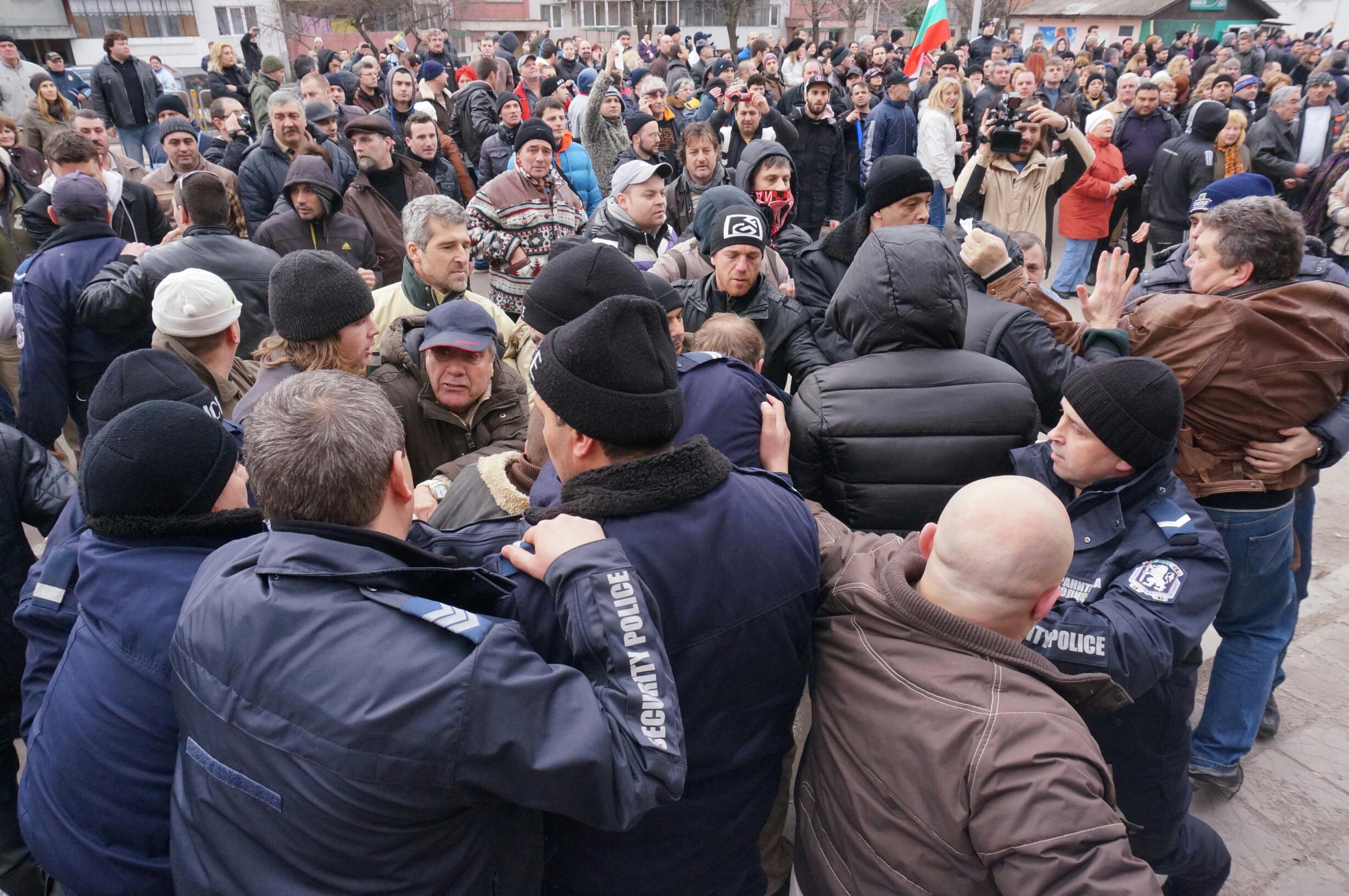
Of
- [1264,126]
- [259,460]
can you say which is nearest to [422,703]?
[259,460]

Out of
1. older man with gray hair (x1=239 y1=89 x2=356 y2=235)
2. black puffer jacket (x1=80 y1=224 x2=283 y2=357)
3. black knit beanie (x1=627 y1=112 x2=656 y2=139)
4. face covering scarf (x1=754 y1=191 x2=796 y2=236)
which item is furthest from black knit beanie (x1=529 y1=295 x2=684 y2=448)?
black knit beanie (x1=627 y1=112 x2=656 y2=139)

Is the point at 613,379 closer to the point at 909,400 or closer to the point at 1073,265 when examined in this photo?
the point at 909,400

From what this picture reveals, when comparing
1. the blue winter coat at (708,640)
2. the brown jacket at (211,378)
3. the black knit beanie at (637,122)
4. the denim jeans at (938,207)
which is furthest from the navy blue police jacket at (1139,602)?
the denim jeans at (938,207)

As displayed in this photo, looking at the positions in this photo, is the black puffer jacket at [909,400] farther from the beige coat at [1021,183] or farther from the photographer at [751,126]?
the beige coat at [1021,183]

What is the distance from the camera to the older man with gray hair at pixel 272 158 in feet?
19.1

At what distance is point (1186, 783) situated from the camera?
7.79 ft

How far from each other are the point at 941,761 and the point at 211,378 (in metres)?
2.99

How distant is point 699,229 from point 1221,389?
2240 millimetres

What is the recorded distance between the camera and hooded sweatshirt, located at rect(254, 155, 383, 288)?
4.69 m

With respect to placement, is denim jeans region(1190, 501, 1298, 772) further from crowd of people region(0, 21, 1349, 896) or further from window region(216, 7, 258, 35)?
window region(216, 7, 258, 35)

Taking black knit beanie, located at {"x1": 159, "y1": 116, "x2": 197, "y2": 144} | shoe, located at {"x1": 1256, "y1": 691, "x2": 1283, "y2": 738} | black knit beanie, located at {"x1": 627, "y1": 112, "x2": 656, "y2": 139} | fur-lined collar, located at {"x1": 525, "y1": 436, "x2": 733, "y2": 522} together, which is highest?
black knit beanie, located at {"x1": 159, "y1": 116, "x2": 197, "y2": 144}

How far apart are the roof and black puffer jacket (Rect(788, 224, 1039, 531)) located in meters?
38.0

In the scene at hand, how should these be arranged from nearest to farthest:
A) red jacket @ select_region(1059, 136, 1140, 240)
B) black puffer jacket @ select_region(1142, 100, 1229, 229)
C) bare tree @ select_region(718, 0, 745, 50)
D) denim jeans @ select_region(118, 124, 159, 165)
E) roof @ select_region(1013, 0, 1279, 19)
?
1. black puffer jacket @ select_region(1142, 100, 1229, 229)
2. red jacket @ select_region(1059, 136, 1140, 240)
3. denim jeans @ select_region(118, 124, 159, 165)
4. bare tree @ select_region(718, 0, 745, 50)
5. roof @ select_region(1013, 0, 1279, 19)

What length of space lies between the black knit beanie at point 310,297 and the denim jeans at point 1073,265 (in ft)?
24.4
